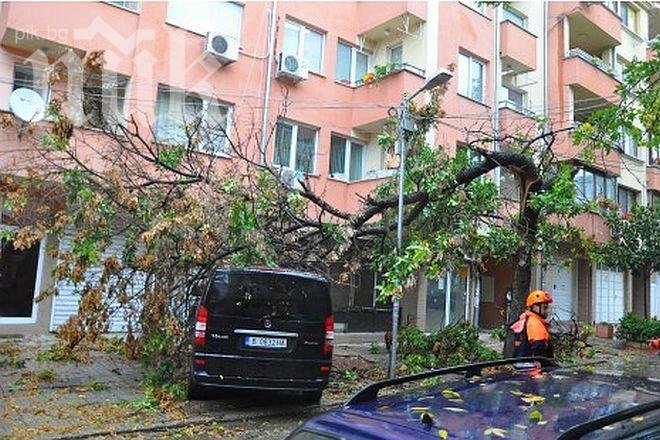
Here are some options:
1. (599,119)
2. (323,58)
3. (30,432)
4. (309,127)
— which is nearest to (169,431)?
(30,432)

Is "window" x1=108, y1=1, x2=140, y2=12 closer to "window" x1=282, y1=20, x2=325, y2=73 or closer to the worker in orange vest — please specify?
"window" x1=282, y1=20, x2=325, y2=73

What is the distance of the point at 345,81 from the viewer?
59.5 feet

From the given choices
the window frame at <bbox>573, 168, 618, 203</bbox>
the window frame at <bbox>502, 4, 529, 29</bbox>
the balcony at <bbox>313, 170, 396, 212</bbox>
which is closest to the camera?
the balcony at <bbox>313, 170, 396, 212</bbox>

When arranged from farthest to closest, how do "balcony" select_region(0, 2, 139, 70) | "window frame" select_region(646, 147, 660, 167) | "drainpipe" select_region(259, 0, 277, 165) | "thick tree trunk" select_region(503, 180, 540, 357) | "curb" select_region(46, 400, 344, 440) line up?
1. "window frame" select_region(646, 147, 660, 167)
2. "drainpipe" select_region(259, 0, 277, 165)
3. "balcony" select_region(0, 2, 139, 70)
4. "thick tree trunk" select_region(503, 180, 540, 357)
5. "curb" select_region(46, 400, 344, 440)

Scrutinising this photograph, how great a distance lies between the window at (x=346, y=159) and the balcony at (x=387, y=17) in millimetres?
3740

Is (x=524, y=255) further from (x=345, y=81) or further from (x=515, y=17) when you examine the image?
(x=515, y=17)

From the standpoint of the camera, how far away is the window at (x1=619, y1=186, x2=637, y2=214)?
2409cm

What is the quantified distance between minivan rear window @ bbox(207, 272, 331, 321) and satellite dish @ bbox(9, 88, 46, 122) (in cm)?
656

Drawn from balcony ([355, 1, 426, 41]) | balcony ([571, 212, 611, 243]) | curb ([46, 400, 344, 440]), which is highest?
balcony ([355, 1, 426, 41])

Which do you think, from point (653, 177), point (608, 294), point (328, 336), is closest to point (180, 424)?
point (328, 336)

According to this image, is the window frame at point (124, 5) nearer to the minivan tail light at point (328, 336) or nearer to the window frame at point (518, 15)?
the minivan tail light at point (328, 336)

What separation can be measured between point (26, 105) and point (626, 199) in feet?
76.3

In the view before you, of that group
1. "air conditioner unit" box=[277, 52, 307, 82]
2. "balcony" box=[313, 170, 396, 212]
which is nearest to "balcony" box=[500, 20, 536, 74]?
A: "balcony" box=[313, 170, 396, 212]

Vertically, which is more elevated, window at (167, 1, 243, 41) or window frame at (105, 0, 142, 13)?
window at (167, 1, 243, 41)
